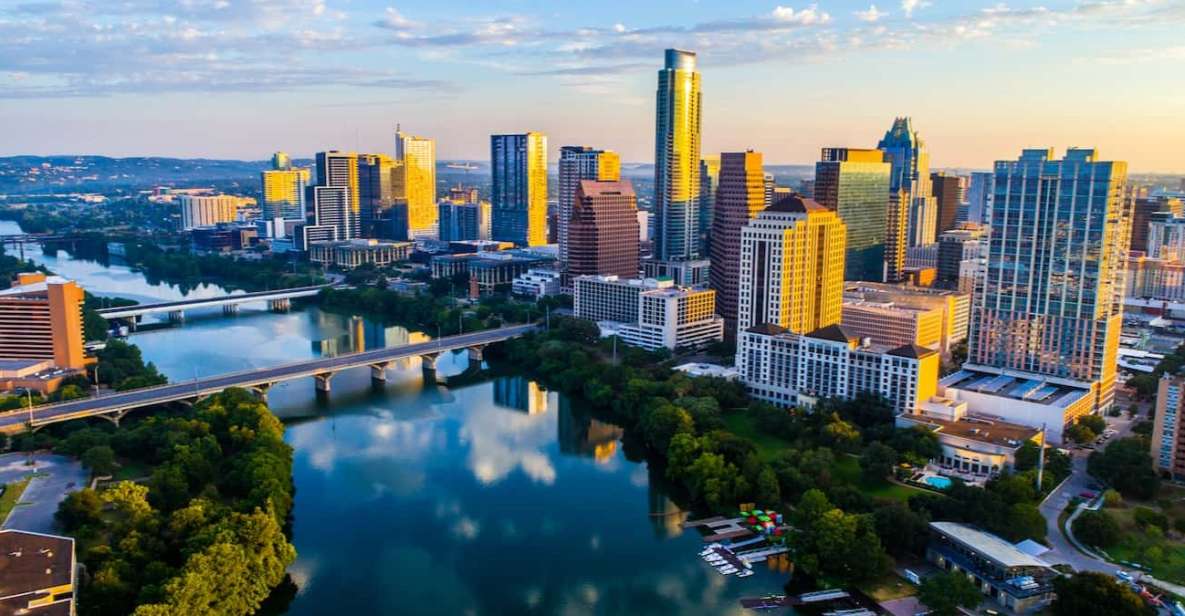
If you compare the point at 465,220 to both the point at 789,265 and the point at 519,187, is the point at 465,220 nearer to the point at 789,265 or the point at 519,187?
the point at 519,187

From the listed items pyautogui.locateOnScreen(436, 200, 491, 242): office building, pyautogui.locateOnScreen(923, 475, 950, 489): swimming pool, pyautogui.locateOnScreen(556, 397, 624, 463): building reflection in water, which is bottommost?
pyautogui.locateOnScreen(556, 397, 624, 463): building reflection in water

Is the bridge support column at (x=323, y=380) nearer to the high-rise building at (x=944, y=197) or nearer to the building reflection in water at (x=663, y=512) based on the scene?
the building reflection in water at (x=663, y=512)

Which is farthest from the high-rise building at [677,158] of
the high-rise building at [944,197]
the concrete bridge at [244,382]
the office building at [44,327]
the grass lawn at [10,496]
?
the grass lawn at [10,496]

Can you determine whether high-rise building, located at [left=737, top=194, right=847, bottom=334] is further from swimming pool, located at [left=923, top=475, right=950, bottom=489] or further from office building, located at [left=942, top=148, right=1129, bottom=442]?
swimming pool, located at [left=923, top=475, right=950, bottom=489]

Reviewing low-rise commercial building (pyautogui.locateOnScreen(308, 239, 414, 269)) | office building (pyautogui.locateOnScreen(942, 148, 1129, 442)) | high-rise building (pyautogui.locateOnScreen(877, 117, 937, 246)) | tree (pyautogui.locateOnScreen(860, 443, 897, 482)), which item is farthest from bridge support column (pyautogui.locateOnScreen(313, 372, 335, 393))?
high-rise building (pyautogui.locateOnScreen(877, 117, 937, 246))

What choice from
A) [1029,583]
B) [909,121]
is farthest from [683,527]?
[909,121]

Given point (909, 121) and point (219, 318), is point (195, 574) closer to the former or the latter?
point (219, 318)

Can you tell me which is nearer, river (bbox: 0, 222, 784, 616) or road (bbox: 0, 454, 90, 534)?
river (bbox: 0, 222, 784, 616)

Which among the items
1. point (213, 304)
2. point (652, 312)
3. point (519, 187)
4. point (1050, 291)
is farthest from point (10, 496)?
point (519, 187)
